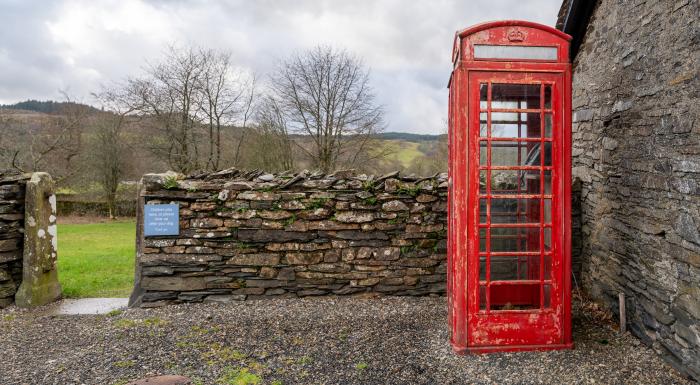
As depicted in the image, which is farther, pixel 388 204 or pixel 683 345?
pixel 388 204

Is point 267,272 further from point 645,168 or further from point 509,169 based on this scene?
point 645,168

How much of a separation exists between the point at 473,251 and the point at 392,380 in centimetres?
118

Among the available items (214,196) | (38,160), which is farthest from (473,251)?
(38,160)

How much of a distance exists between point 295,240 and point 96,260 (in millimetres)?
6874

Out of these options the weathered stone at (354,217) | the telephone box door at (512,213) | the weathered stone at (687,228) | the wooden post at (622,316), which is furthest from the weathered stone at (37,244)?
the weathered stone at (687,228)

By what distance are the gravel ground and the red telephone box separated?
0.28m

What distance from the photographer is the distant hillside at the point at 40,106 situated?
20.7 metres

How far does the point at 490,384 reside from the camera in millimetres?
3143

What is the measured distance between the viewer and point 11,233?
5.12 m

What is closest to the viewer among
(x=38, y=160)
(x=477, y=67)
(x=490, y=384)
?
(x=490, y=384)

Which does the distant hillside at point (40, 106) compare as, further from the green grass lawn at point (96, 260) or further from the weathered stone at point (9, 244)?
the weathered stone at point (9, 244)

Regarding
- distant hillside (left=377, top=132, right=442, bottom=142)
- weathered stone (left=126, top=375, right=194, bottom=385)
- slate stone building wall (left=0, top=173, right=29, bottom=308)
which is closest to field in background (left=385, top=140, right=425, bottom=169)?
distant hillside (left=377, top=132, right=442, bottom=142)

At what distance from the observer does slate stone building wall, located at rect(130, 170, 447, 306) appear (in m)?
5.05

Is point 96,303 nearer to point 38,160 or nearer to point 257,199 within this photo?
point 257,199
